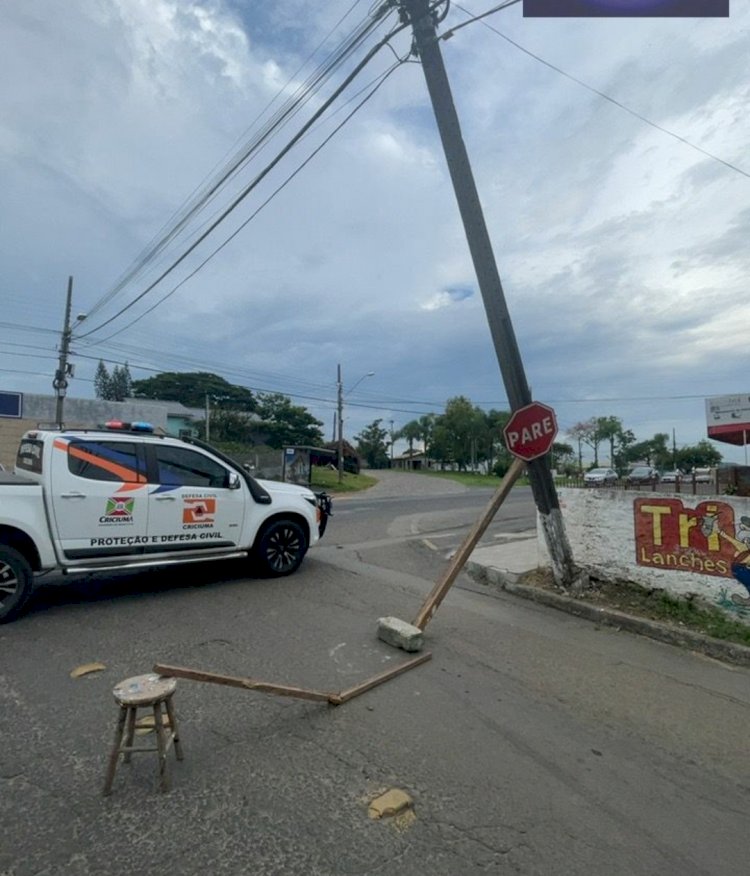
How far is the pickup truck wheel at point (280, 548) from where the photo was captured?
7.22 meters

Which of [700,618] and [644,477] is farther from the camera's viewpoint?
[644,477]

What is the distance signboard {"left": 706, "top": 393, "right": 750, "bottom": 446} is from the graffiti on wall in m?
14.2

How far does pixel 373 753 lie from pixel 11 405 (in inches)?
1166

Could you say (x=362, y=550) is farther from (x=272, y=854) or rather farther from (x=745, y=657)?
(x=272, y=854)

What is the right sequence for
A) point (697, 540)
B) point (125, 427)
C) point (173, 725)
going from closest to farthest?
point (173, 725), point (697, 540), point (125, 427)

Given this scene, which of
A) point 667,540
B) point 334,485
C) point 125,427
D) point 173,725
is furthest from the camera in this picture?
point 334,485

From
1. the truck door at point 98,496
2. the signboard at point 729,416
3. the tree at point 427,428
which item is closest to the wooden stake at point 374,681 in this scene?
the truck door at point 98,496

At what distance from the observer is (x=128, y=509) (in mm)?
6152

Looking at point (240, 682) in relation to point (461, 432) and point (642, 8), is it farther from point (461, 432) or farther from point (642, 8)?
point (461, 432)

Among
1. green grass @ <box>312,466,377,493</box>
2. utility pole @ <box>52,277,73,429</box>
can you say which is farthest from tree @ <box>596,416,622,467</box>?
utility pole @ <box>52,277,73,429</box>

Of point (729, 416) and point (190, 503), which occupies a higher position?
point (729, 416)

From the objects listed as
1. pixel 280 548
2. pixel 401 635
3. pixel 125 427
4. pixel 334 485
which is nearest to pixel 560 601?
pixel 401 635

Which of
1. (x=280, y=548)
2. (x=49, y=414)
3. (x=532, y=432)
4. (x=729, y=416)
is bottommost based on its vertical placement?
(x=280, y=548)

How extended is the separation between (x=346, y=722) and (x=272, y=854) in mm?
1167
